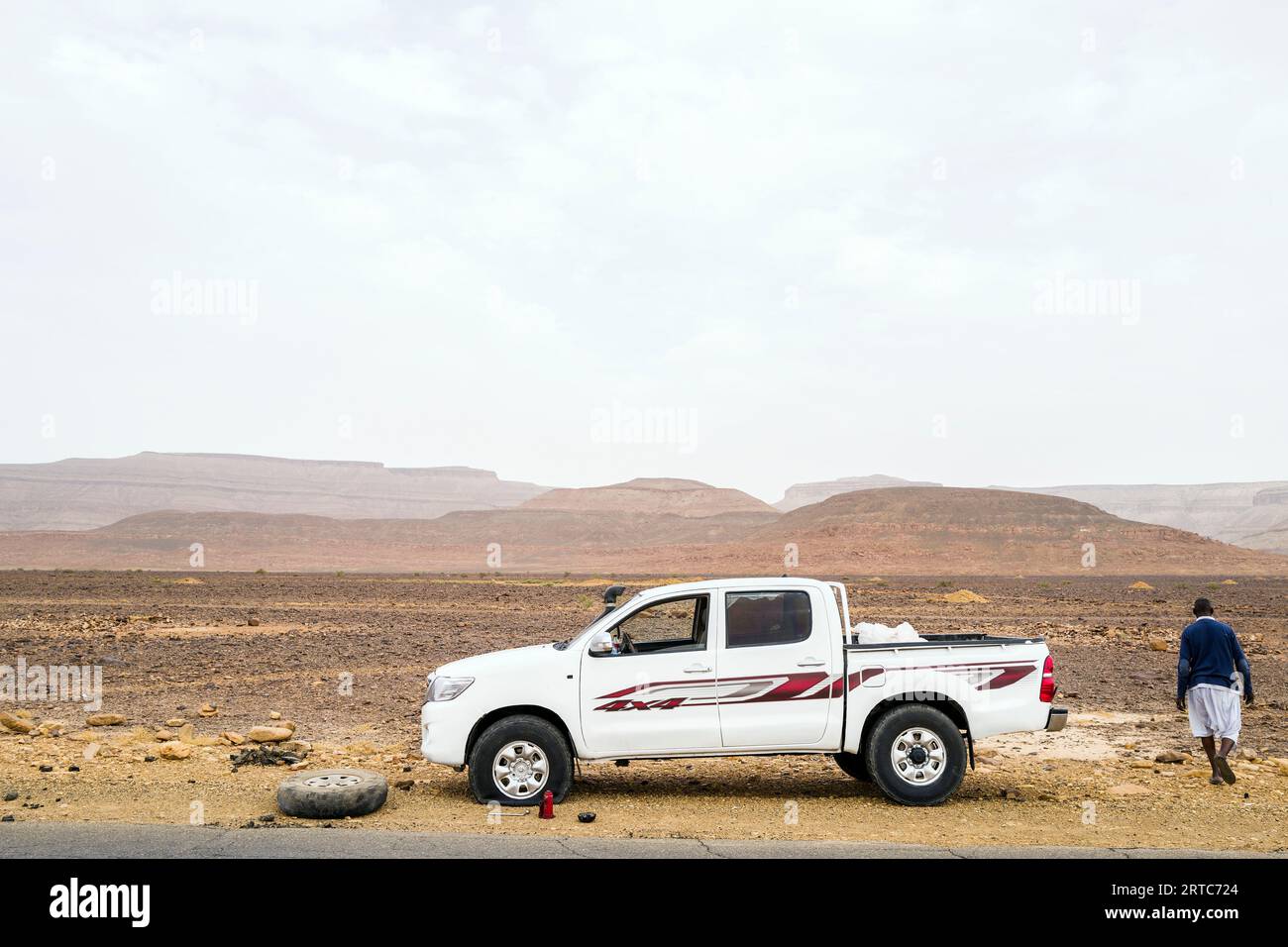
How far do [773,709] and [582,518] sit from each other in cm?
15555

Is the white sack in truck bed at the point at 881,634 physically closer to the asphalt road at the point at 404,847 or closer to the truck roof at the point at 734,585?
the truck roof at the point at 734,585

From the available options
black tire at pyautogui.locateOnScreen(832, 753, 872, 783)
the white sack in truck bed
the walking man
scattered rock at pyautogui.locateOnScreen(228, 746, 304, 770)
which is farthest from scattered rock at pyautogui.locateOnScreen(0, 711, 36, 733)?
the walking man

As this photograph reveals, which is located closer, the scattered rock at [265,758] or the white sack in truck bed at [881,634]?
the white sack in truck bed at [881,634]

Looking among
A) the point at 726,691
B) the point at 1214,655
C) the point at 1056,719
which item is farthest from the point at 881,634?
the point at 1214,655

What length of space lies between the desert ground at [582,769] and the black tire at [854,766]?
0.52 ft

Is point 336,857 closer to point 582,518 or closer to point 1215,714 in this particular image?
point 1215,714

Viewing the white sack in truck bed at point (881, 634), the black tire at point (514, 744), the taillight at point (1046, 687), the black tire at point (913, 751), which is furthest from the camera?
the white sack in truck bed at point (881, 634)

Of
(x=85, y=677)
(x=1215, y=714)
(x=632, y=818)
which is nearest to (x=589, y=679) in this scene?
(x=632, y=818)

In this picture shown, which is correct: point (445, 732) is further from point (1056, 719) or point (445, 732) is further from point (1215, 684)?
point (1215, 684)

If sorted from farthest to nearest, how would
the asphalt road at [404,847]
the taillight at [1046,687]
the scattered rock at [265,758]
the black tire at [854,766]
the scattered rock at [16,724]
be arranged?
the scattered rock at [16,724], the scattered rock at [265,758], the black tire at [854,766], the taillight at [1046,687], the asphalt road at [404,847]

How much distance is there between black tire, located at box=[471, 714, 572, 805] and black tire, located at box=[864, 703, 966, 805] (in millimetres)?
2703

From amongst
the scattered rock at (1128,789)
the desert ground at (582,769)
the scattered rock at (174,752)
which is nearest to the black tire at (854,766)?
the desert ground at (582,769)

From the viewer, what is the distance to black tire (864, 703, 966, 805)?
9422mm

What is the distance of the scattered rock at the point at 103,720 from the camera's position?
1393 centimetres
